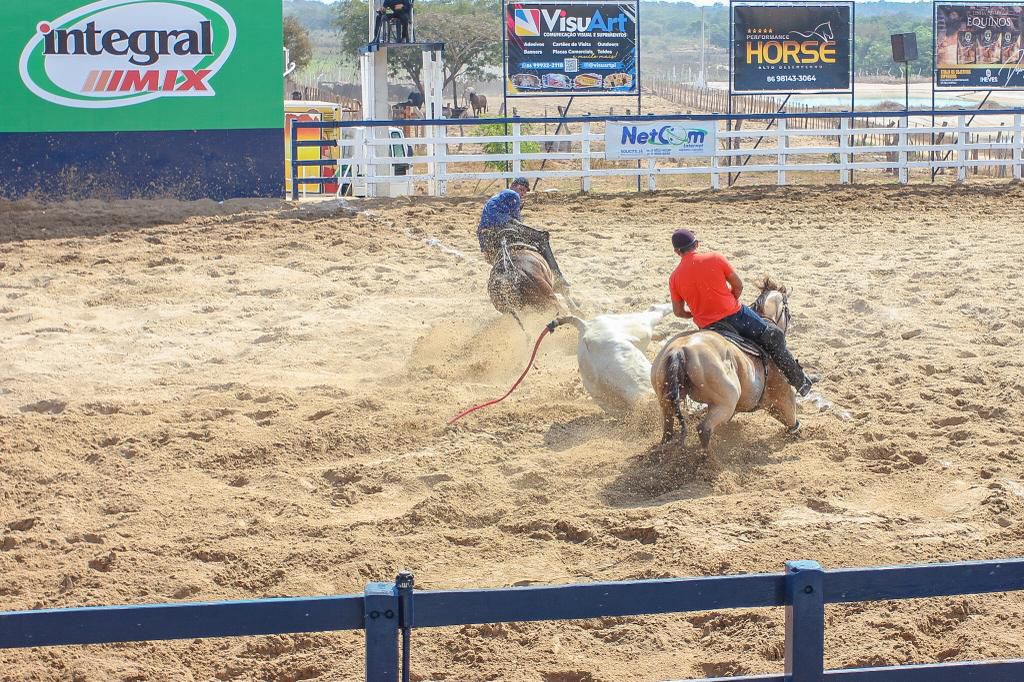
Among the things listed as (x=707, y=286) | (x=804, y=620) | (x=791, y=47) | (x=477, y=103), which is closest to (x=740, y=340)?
(x=707, y=286)

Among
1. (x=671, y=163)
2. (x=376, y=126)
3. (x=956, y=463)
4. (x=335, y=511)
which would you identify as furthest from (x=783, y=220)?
(x=671, y=163)

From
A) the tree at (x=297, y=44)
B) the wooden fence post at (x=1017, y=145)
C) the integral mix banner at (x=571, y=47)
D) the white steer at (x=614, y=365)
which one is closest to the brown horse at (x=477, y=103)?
the integral mix banner at (x=571, y=47)

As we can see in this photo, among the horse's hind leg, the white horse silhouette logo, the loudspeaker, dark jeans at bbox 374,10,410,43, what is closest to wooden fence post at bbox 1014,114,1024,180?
the loudspeaker

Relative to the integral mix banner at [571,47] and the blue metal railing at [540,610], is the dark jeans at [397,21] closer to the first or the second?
the integral mix banner at [571,47]

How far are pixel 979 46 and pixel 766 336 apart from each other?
19.9m

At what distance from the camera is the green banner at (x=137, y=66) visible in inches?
753

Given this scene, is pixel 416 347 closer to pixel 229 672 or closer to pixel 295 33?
pixel 229 672

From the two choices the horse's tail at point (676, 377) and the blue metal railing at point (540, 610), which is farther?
the horse's tail at point (676, 377)

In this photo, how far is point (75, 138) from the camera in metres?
19.2

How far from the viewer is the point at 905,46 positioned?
81.7ft

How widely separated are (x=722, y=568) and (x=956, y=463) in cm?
226

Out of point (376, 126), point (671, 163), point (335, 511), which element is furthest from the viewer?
point (671, 163)

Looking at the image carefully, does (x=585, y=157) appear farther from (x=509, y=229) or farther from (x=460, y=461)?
(x=460, y=461)

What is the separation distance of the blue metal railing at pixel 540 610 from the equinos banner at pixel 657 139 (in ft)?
59.6
